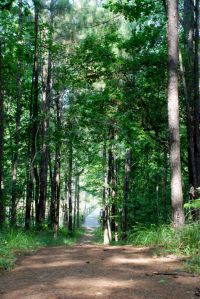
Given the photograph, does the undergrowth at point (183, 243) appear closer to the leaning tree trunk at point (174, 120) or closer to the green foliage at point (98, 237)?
the leaning tree trunk at point (174, 120)

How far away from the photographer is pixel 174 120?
9.89 meters

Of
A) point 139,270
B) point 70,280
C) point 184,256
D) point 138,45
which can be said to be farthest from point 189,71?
point 70,280

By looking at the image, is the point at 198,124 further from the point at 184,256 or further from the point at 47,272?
the point at 47,272

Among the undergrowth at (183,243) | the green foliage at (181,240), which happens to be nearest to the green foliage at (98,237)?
the green foliage at (181,240)

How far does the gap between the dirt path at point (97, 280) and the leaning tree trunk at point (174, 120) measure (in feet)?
6.97

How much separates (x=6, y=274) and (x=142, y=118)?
937 cm

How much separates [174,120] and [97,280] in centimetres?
563

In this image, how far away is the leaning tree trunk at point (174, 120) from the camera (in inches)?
377

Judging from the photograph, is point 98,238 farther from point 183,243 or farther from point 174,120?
point 183,243

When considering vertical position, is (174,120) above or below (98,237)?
above

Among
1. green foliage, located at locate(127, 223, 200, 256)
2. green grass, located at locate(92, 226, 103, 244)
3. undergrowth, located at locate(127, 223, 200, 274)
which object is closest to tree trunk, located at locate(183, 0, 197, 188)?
green foliage, located at locate(127, 223, 200, 256)

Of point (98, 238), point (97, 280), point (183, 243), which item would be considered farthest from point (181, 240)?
point (98, 238)

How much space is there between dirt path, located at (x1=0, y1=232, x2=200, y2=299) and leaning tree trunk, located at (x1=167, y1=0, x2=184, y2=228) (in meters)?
2.13

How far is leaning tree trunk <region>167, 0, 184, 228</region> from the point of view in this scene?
9570 millimetres
